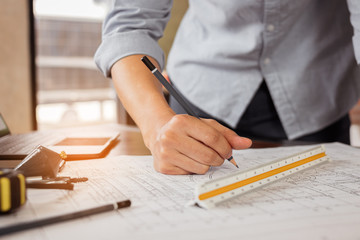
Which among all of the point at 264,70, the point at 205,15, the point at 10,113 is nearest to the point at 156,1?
the point at 205,15

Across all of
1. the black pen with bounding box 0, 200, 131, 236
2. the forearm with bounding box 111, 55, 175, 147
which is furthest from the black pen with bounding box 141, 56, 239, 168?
the black pen with bounding box 0, 200, 131, 236

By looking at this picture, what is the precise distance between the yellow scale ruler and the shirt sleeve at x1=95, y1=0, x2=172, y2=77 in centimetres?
41

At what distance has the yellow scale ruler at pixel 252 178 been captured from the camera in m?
0.46

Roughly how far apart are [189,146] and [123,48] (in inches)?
13.0

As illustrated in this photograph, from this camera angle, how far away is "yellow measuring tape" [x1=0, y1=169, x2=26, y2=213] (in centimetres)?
39

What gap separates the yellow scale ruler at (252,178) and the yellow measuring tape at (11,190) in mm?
207

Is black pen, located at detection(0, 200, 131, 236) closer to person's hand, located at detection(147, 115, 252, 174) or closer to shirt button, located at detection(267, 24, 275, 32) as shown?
person's hand, located at detection(147, 115, 252, 174)

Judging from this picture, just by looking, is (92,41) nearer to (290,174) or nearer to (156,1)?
(156,1)

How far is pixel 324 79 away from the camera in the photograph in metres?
1.02

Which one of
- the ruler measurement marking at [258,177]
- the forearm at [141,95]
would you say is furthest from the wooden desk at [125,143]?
the ruler measurement marking at [258,177]

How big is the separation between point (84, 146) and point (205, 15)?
49cm

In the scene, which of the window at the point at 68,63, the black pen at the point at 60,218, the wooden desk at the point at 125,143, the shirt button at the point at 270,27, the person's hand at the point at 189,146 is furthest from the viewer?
the window at the point at 68,63

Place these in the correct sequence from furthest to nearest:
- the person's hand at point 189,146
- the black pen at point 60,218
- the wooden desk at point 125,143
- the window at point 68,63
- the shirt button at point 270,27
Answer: the window at point 68,63
the shirt button at point 270,27
the wooden desk at point 125,143
the person's hand at point 189,146
the black pen at point 60,218

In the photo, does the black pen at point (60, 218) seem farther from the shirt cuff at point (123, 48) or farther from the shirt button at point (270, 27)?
the shirt button at point (270, 27)
